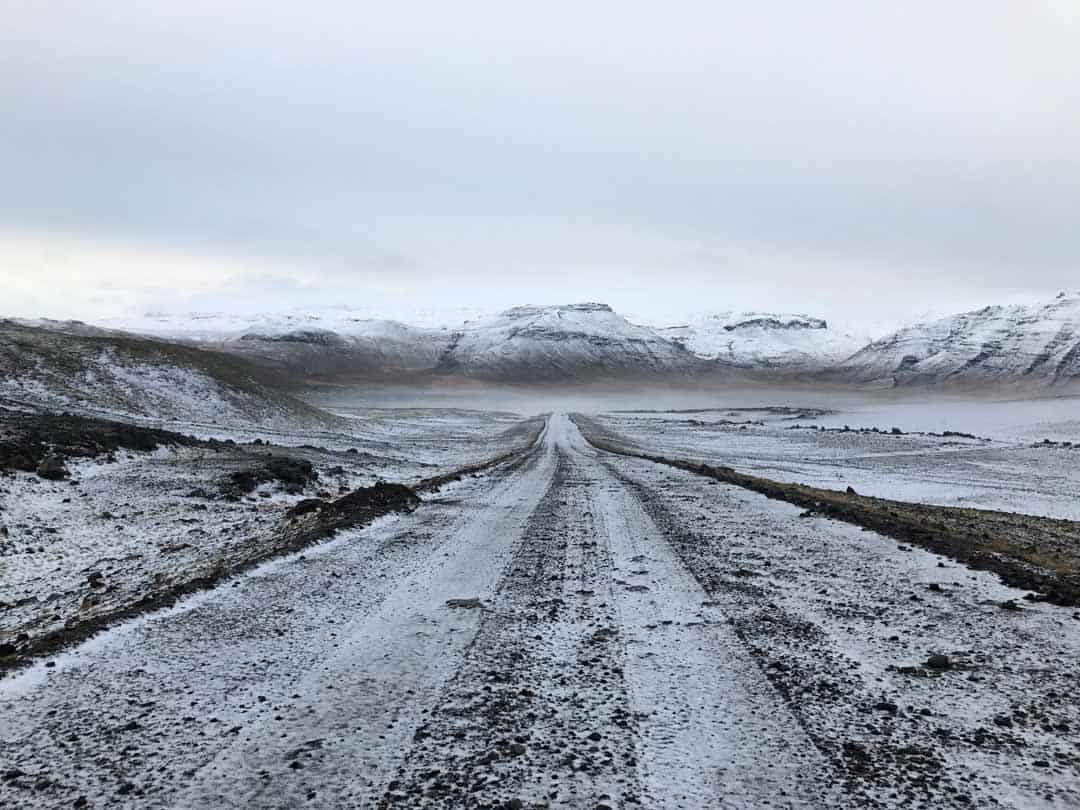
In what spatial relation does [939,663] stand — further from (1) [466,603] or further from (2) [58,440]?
(2) [58,440]

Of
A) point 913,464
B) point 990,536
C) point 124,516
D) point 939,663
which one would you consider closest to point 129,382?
point 124,516

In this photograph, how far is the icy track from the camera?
4.25 meters

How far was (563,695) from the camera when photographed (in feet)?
18.4

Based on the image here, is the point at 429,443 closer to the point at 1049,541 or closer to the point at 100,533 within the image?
the point at 100,533

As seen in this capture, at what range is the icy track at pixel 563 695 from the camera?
167 inches

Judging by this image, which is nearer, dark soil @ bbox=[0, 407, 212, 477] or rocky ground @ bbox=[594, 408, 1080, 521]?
dark soil @ bbox=[0, 407, 212, 477]

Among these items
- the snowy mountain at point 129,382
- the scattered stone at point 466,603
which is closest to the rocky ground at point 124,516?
the scattered stone at point 466,603

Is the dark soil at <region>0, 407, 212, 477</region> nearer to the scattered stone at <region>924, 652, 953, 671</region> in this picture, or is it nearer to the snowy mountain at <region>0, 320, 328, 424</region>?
the snowy mountain at <region>0, 320, 328, 424</region>

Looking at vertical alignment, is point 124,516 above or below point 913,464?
below

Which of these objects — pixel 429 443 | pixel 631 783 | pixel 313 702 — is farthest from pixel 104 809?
pixel 429 443

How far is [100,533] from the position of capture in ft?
40.4

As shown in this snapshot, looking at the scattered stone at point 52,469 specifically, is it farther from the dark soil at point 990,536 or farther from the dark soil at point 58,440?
the dark soil at point 990,536

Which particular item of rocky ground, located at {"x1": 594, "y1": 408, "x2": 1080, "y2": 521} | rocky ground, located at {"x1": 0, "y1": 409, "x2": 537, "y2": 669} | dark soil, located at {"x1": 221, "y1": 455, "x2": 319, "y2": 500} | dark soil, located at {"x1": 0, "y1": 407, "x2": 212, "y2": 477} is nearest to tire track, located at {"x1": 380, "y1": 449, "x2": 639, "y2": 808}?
rocky ground, located at {"x1": 0, "y1": 409, "x2": 537, "y2": 669}

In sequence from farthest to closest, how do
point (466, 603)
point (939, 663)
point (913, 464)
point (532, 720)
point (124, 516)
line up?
point (913, 464)
point (124, 516)
point (466, 603)
point (939, 663)
point (532, 720)
